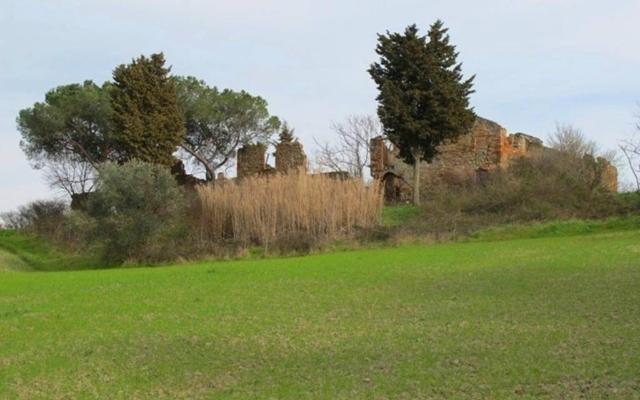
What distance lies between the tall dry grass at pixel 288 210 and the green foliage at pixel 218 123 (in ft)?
38.2

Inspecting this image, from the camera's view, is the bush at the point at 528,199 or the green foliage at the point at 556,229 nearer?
the green foliage at the point at 556,229

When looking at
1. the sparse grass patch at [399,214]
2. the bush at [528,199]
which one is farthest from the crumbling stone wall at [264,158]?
the bush at [528,199]

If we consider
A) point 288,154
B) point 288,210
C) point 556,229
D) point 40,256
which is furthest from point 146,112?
point 556,229

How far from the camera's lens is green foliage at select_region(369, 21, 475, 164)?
2730cm

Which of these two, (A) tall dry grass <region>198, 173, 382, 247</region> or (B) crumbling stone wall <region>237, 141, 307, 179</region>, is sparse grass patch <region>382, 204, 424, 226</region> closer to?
(A) tall dry grass <region>198, 173, 382, 247</region>

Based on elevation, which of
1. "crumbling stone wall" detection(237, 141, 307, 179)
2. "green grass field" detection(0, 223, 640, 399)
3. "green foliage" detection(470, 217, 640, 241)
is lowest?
"green grass field" detection(0, 223, 640, 399)

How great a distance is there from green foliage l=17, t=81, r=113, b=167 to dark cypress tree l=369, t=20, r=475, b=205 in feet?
45.6

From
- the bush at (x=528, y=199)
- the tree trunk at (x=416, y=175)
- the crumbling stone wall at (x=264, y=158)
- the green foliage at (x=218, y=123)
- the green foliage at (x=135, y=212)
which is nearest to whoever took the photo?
the green foliage at (x=135, y=212)

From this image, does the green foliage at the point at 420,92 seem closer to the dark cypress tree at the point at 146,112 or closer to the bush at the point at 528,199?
the bush at the point at 528,199

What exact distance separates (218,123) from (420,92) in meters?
12.7

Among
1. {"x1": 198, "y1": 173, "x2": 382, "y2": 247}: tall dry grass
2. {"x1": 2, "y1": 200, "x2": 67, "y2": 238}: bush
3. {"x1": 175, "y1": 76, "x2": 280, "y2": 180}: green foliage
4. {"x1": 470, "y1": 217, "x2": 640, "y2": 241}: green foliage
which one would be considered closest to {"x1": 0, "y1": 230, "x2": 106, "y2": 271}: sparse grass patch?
{"x1": 2, "y1": 200, "x2": 67, "y2": 238}: bush

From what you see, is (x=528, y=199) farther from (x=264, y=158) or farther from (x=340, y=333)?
(x=340, y=333)

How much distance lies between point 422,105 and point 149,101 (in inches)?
409

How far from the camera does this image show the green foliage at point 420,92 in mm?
27297
